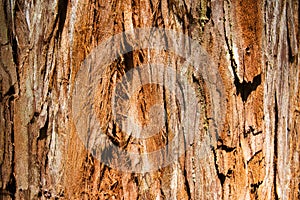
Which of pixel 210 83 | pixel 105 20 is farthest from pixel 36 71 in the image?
pixel 210 83

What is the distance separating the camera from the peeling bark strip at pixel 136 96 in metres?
1.08

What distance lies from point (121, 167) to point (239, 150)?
0.31m

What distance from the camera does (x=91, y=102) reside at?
1.08 metres

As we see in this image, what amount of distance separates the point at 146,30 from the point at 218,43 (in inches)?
7.4

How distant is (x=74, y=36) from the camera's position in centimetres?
108

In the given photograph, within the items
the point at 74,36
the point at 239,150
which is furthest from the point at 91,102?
the point at 239,150

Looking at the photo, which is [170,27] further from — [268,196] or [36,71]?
[268,196]

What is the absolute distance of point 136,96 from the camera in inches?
42.7

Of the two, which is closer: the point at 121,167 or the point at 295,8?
the point at 121,167

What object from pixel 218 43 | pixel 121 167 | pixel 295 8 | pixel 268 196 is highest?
pixel 295 8

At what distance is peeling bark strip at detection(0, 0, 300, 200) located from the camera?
108cm

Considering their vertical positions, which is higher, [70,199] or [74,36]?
[74,36]

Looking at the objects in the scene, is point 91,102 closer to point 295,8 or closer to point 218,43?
point 218,43

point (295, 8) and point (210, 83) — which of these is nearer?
point (210, 83)
